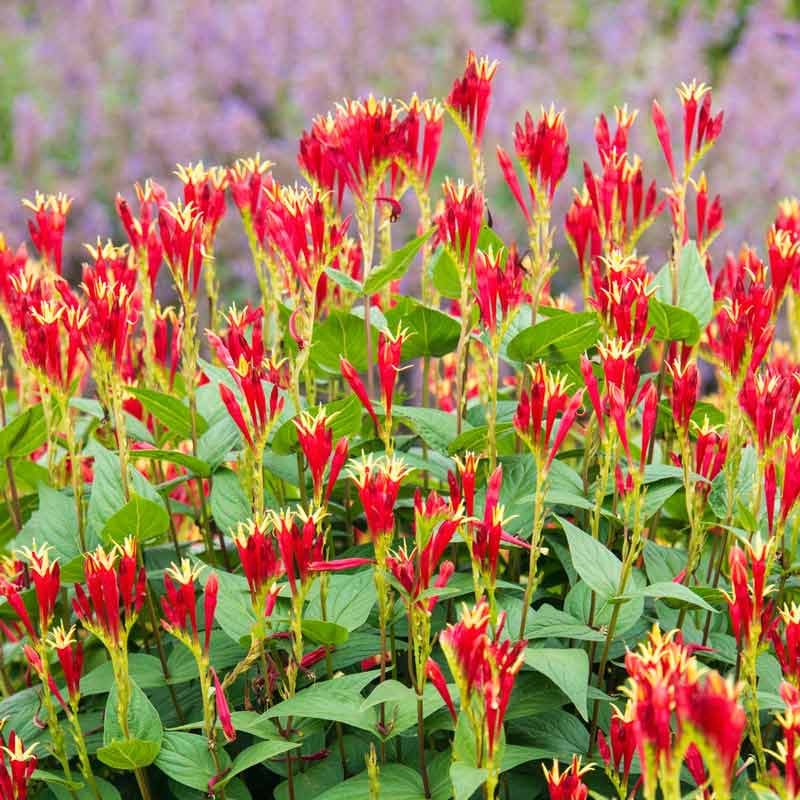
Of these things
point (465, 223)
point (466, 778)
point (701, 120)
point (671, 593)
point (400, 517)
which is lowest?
point (400, 517)

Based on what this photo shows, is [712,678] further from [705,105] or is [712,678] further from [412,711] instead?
[705,105]

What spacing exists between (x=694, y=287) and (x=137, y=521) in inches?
48.7

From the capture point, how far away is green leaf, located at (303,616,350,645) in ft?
6.46

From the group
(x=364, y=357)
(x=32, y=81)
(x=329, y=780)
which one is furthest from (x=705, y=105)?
(x=32, y=81)

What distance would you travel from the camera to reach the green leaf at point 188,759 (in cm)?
193

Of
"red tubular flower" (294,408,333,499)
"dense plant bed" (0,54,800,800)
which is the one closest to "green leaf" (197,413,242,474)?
"dense plant bed" (0,54,800,800)

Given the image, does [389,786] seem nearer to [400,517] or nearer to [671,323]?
[400,517]

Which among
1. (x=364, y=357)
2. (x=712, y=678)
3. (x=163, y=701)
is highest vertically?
(x=712, y=678)

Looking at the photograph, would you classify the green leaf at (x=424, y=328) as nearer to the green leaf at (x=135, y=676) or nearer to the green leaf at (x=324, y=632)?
the green leaf at (x=324, y=632)

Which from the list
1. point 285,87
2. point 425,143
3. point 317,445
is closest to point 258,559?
point 317,445

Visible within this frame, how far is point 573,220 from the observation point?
8.55 feet

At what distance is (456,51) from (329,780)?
24.3 ft

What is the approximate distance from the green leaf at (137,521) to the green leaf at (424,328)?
→ 63 cm

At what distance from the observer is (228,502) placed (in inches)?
90.7
